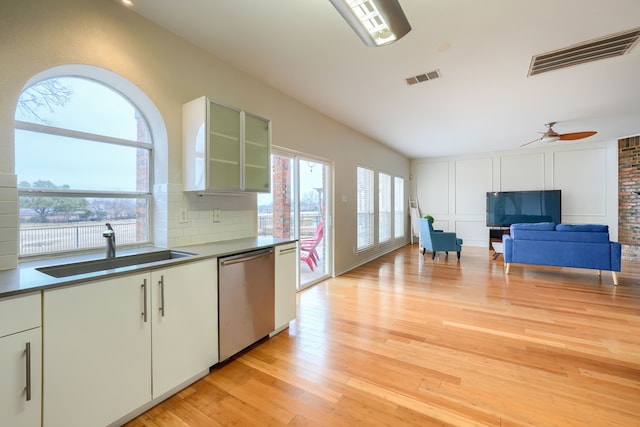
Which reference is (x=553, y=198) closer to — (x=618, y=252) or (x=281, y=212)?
(x=618, y=252)

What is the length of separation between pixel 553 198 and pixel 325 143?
6.25 meters

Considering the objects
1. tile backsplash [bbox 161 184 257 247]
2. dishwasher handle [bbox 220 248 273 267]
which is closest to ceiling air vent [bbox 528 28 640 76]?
dishwasher handle [bbox 220 248 273 267]

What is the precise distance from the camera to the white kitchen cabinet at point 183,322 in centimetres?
173

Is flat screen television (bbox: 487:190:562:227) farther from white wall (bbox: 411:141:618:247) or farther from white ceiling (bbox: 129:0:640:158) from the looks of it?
white ceiling (bbox: 129:0:640:158)

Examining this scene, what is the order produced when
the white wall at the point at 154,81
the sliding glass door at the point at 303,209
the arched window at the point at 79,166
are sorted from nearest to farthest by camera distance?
the white wall at the point at 154,81 < the arched window at the point at 79,166 < the sliding glass door at the point at 303,209

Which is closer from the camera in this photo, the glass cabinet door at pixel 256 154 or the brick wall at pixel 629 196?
the glass cabinet door at pixel 256 154

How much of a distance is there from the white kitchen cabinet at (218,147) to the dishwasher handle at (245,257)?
0.61 metres

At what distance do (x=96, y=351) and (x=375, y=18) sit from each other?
98.7 inches

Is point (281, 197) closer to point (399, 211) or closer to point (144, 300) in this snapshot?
point (144, 300)

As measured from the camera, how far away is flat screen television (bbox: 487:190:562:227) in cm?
700

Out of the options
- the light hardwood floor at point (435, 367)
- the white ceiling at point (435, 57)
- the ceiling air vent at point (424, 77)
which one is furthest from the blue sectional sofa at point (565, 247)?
the ceiling air vent at point (424, 77)

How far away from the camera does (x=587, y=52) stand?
2.70m

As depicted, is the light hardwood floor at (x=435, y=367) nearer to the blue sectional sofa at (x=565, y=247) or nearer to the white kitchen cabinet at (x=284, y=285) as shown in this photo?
the white kitchen cabinet at (x=284, y=285)

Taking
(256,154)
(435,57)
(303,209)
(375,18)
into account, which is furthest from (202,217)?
(435,57)
